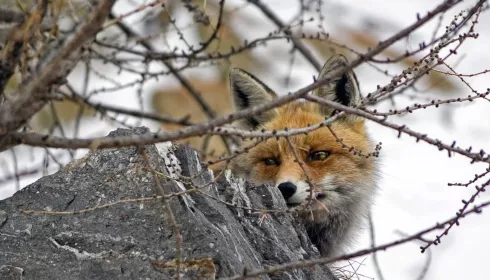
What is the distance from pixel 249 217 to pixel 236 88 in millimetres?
2524

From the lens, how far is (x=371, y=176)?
21.1 feet

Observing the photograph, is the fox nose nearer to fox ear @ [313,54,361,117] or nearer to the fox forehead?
the fox forehead

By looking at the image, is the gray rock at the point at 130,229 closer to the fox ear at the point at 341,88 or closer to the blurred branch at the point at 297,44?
the fox ear at the point at 341,88

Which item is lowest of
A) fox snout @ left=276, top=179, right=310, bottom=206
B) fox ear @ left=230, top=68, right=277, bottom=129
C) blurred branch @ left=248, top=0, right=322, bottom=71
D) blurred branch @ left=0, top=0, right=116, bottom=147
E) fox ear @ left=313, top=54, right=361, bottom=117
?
blurred branch @ left=0, top=0, right=116, bottom=147

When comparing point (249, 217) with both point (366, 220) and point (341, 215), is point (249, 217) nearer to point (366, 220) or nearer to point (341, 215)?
point (341, 215)

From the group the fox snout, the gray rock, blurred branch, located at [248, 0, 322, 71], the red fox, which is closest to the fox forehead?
the red fox

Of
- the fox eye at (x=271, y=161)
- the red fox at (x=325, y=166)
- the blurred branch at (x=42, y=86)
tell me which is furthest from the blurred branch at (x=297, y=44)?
the blurred branch at (x=42, y=86)

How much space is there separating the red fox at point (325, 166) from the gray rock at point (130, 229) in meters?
1.05

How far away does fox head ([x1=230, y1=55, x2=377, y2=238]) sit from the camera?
6.06 m


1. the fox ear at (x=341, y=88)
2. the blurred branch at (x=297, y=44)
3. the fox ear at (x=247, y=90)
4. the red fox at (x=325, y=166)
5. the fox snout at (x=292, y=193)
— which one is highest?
the blurred branch at (x=297, y=44)

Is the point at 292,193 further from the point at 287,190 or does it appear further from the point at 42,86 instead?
the point at 42,86

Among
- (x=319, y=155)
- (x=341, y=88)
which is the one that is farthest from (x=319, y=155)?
(x=341, y=88)

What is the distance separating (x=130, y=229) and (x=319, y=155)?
2.47 metres

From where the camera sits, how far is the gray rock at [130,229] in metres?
3.97
